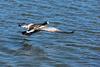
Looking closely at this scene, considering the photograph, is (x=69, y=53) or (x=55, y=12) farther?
(x=55, y=12)

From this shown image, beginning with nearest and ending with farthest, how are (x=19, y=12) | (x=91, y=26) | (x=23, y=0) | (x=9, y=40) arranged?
(x=9, y=40) < (x=91, y=26) < (x=19, y=12) < (x=23, y=0)

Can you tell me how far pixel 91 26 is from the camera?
18281 millimetres

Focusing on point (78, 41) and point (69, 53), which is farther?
point (78, 41)

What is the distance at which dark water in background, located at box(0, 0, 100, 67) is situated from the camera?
14.4 metres

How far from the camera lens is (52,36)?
16.7 metres

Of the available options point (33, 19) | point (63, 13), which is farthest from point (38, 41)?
point (63, 13)

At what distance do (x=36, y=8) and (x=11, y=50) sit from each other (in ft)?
19.6

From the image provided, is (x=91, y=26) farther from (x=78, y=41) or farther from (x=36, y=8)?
(x=36, y=8)

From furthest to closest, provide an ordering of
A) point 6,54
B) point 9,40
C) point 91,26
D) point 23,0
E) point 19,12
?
point 23,0 < point 19,12 < point 91,26 < point 9,40 < point 6,54

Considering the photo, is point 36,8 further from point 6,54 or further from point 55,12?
point 6,54

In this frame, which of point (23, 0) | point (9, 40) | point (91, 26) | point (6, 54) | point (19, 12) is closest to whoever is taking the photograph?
point (6, 54)

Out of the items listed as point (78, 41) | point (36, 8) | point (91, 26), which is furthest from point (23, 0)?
point (78, 41)

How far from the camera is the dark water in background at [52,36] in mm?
14422

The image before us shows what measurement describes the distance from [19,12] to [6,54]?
5.39 meters
